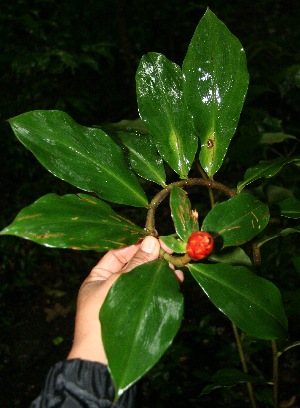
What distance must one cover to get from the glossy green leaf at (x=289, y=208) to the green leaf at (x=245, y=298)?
0.23 meters

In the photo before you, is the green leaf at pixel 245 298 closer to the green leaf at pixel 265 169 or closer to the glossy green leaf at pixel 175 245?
the glossy green leaf at pixel 175 245

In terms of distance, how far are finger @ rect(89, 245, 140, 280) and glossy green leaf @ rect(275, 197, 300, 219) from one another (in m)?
0.42

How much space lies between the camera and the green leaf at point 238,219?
904 mm

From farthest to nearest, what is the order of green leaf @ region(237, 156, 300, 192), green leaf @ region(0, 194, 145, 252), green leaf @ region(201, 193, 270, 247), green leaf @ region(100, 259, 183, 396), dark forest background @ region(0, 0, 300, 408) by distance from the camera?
1. dark forest background @ region(0, 0, 300, 408)
2. green leaf @ region(237, 156, 300, 192)
3. green leaf @ region(201, 193, 270, 247)
4. green leaf @ region(0, 194, 145, 252)
5. green leaf @ region(100, 259, 183, 396)

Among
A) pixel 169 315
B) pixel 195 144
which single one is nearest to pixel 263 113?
pixel 195 144

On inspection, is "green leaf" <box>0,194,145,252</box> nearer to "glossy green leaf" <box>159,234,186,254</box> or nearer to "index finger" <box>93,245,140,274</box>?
"glossy green leaf" <box>159,234,186,254</box>

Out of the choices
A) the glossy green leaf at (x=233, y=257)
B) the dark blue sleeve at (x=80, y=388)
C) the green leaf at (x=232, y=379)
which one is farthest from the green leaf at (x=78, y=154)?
the green leaf at (x=232, y=379)

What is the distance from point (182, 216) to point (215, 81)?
1.12ft

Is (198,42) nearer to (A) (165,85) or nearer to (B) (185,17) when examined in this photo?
(A) (165,85)

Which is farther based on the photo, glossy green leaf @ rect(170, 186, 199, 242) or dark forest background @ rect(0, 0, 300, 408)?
dark forest background @ rect(0, 0, 300, 408)

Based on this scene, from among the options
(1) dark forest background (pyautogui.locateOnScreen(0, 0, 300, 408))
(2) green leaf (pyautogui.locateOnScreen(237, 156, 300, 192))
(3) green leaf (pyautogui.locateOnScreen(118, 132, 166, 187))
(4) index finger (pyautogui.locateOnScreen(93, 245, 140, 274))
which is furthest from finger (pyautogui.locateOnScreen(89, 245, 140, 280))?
(1) dark forest background (pyautogui.locateOnScreen(0, 0, 300, 408))

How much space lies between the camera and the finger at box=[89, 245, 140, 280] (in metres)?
1.27

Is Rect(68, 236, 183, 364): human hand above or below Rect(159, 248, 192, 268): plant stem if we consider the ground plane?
below

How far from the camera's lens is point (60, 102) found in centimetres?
373
